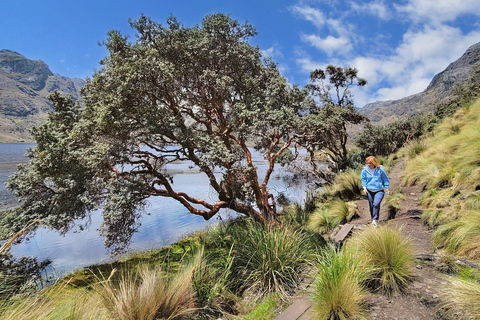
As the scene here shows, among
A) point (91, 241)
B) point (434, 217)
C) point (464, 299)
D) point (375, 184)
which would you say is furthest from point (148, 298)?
point (91, 241)

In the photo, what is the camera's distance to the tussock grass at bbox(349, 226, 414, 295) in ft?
11.4

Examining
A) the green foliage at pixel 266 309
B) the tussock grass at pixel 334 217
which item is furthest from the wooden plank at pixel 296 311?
the tussock grass at pixel 334 217

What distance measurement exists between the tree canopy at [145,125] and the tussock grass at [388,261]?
9.71ft

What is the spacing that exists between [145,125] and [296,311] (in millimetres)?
7017

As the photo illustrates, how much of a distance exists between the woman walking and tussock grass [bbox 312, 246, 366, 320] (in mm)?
3391

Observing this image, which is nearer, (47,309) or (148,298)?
(47,309)

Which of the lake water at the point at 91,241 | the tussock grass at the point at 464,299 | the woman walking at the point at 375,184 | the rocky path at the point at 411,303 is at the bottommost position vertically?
the lake water at the point at 91,241

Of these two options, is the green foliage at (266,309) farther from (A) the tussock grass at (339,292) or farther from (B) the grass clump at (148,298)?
(A) the tussock grass at (339,292)

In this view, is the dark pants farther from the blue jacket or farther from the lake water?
the lake water

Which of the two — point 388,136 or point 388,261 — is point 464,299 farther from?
point 388,136

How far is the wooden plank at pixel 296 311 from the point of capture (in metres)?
3.37

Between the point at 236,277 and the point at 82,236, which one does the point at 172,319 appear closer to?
the point at 236,277

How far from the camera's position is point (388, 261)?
12.1 ft

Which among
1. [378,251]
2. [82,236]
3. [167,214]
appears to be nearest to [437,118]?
[378,251]
